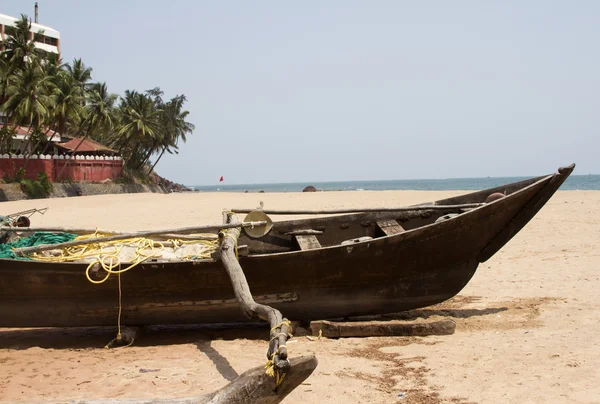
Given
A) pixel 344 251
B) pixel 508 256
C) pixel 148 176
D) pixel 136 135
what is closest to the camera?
pixel 344 251

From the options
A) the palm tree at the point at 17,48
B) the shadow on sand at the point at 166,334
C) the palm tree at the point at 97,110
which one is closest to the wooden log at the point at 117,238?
the shadow on sand at the point at 166,334

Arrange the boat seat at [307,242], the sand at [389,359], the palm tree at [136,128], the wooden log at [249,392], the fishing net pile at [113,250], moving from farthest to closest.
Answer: the palm tree at [136,128]
the boat seat at [307,242]
the fishing net pile at [113,250]
the sand at [389,359]
the wooden log at [249,392]

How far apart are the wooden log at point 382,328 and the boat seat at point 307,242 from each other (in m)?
0.93

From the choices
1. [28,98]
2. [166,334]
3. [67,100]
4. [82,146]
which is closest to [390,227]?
[166,334]

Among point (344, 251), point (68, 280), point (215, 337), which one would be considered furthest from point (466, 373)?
point (68, 280)

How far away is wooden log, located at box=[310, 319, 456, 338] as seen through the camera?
17.6ft

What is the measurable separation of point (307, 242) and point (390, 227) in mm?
981

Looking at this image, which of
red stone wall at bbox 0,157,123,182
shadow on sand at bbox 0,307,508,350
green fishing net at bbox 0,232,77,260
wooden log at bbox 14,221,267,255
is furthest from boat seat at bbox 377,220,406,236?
red stone wall at bbox 0,157,123,182

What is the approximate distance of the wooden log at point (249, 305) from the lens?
3.11 m

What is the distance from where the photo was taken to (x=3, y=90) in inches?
1143

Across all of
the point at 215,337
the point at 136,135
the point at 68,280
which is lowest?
→ the point at 215,337

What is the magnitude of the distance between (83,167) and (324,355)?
35.2 m

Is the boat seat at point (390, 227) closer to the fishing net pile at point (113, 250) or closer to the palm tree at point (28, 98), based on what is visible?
the fishing net pile at point (113, 250)

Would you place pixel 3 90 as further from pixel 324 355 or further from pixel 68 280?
pixel 324 355
